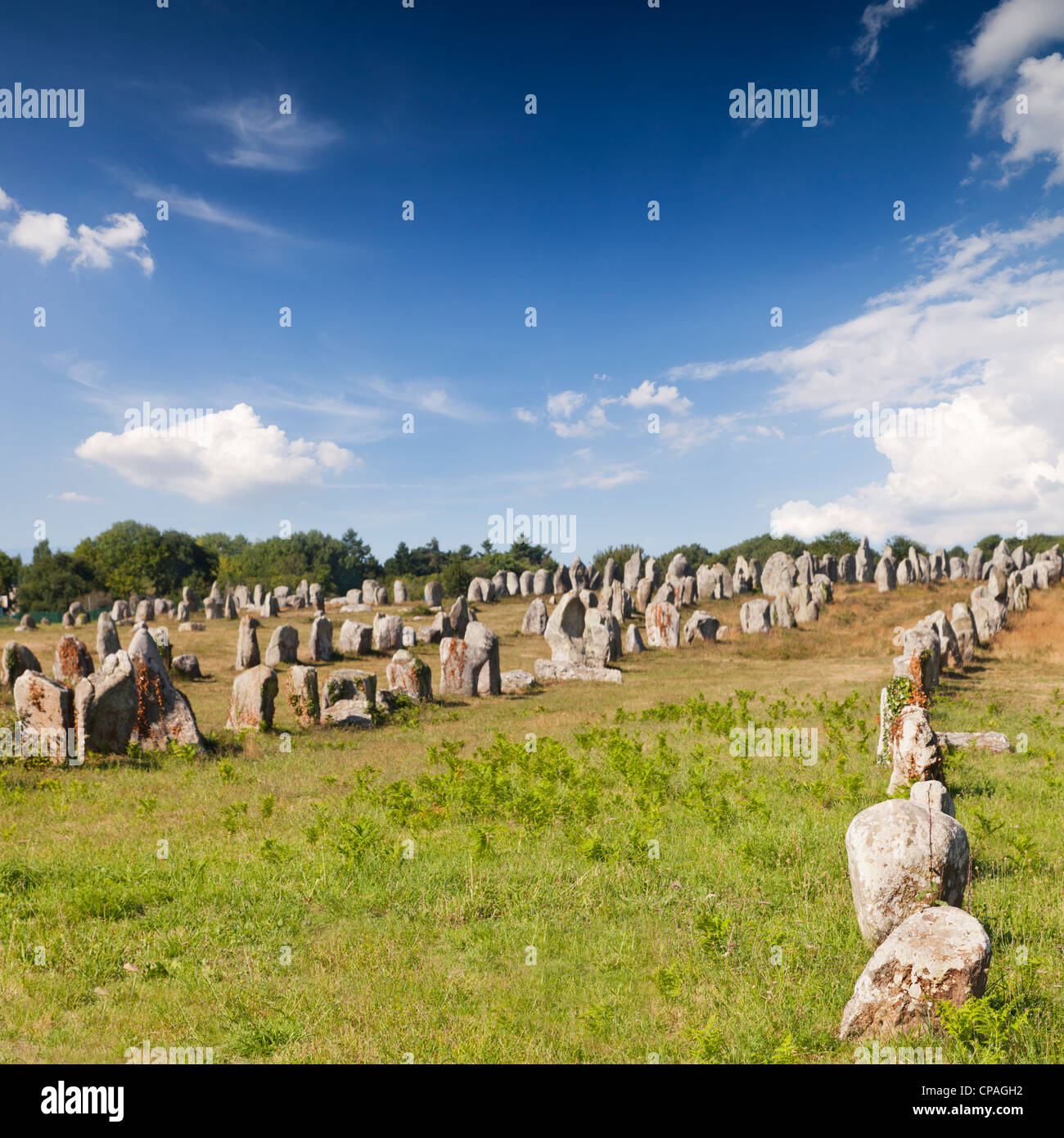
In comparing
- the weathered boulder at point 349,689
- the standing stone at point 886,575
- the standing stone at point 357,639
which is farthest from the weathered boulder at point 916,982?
the standing stone at point 886,575

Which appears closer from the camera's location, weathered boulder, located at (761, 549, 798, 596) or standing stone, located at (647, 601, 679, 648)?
standing stone, located at (647, 601, 679, 648)

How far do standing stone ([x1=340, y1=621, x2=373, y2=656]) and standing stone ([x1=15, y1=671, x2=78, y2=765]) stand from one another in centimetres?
1670

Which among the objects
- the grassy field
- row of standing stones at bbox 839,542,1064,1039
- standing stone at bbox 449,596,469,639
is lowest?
the grassy field

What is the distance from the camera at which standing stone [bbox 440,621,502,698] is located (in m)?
21.6

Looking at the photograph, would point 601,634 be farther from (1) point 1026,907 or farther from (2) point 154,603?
(2) point 154,603

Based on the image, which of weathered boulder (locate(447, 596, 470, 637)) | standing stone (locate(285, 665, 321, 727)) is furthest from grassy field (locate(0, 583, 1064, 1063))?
weathered boulder (locate(447, 596, 470, 637))

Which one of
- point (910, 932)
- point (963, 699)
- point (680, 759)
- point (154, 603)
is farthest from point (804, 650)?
point (154, 603)

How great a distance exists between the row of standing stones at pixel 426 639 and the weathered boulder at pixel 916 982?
12373 mm

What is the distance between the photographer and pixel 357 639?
30375 mm

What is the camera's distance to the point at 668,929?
6094mm

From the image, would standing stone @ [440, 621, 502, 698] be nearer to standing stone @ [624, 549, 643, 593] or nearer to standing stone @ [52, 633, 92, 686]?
standing stone @ [52, 633, 92, 686]

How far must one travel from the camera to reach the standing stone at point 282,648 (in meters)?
27.5

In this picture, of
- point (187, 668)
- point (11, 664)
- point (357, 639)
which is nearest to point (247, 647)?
point (187, 668)

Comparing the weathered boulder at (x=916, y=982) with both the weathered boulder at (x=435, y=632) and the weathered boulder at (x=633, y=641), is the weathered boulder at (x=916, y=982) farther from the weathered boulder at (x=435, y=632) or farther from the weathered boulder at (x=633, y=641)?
the weathered boulder at (x=435, y=632)
